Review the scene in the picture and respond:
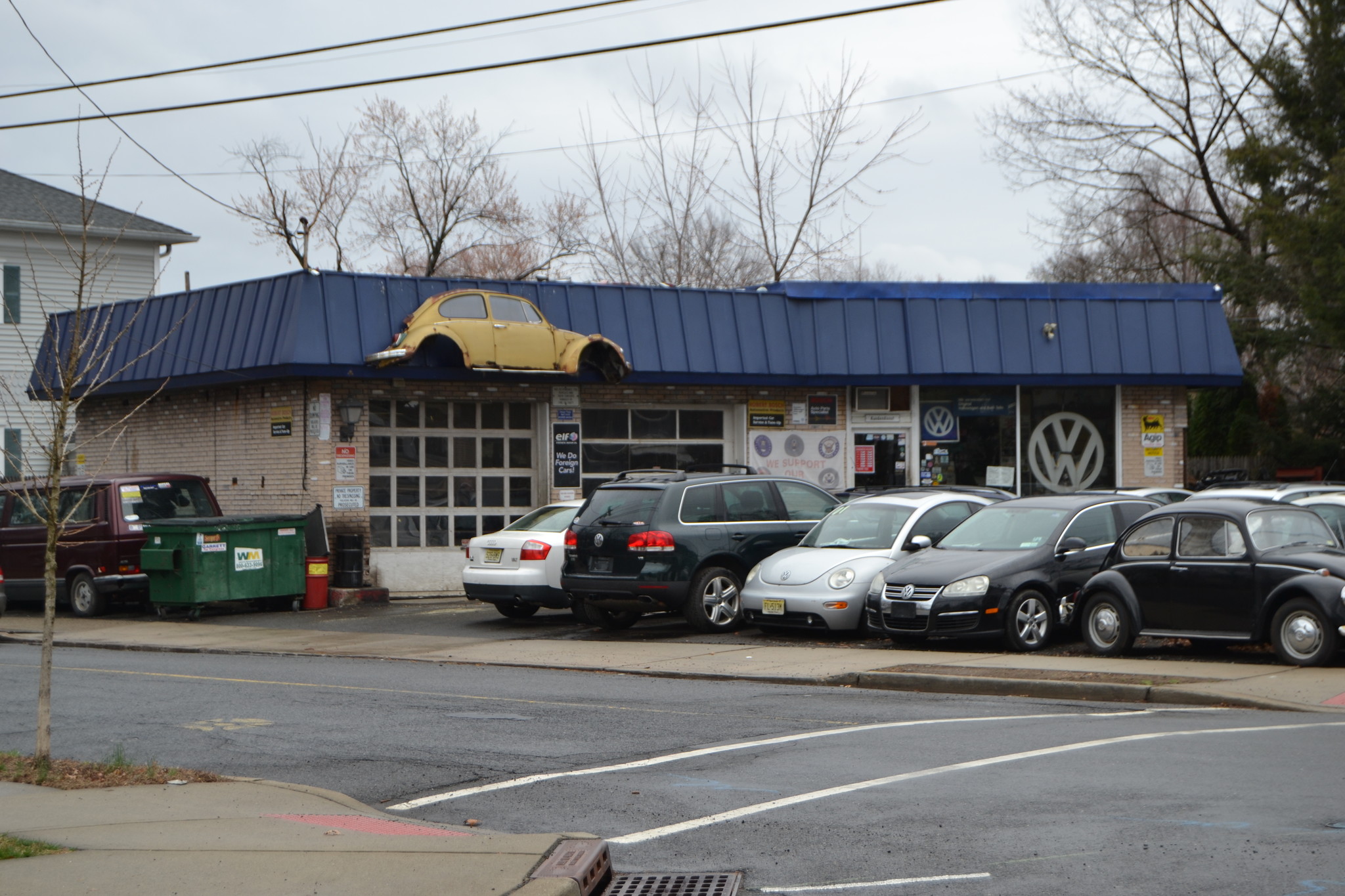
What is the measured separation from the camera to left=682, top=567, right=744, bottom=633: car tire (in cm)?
1611

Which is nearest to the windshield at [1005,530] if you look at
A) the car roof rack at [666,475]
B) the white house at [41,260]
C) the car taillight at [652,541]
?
the car taillight at [652,541]

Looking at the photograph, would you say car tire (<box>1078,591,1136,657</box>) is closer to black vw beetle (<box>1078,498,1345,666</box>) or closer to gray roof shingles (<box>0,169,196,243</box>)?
Answer: black vw beetle (<box>1078,498,1345,666</box>)

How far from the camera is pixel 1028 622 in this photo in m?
14.2

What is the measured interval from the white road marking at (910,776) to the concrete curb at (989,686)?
1.06 meters

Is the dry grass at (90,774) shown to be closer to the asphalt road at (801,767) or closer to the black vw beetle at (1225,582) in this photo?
the asphalt road at (801,767)

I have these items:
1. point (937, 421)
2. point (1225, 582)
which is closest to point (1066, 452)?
point (937, 421)

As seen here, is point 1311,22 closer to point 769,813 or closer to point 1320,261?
point 1320,261

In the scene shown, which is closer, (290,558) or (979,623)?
(979,623)

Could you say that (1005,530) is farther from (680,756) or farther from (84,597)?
(84,597)

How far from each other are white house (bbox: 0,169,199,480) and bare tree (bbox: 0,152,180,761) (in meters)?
0.16

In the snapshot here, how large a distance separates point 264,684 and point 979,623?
693cm

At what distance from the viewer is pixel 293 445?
835 inches

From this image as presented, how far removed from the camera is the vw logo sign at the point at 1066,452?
79.9 ft

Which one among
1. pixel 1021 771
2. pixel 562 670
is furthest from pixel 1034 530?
pixel 1021 771
